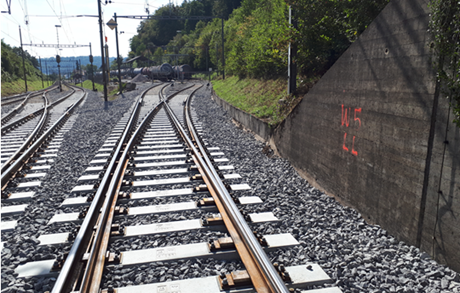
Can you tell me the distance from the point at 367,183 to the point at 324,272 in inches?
75.0

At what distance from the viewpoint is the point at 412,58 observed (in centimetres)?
413

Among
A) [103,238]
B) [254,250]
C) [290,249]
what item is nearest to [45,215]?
[103,238]

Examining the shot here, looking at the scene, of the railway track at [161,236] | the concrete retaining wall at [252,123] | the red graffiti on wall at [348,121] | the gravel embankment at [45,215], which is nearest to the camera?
the railway track at [161,236]

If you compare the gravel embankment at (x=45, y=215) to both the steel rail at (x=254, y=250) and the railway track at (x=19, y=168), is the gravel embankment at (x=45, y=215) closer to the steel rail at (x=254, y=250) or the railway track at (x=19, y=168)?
the railway track at (x=19, y=168)

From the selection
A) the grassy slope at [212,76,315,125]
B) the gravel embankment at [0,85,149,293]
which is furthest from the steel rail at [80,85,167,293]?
the grassy slope at [212,76,315,125]

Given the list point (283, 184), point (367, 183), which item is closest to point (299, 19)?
point (283, 184)

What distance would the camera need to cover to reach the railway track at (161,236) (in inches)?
132

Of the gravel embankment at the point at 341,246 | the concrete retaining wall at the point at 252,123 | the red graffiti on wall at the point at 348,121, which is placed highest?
the red graffiti on wall at the point at 348,121

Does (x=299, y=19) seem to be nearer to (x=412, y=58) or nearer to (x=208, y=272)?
(x=412, y=58)

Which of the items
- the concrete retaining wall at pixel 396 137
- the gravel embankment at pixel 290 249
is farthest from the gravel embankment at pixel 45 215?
the concrete retaining wall at pixel 396 137

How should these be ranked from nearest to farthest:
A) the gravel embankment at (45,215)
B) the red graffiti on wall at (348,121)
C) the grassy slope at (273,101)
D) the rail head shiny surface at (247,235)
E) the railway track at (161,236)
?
1. the rail head shiny surface at (247,235)
2. the railway track at (161,236)
3. the gravel embankment at (45,215)
4. the red graffiti on wall at (348,121)
5. the grassy slope at (273,101)

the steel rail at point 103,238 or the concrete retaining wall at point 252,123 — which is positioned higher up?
the concrete retaining wall at point 252,123

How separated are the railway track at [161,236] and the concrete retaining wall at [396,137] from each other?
1.39 meters

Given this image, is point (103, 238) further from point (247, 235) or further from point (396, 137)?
point (396, 137)
